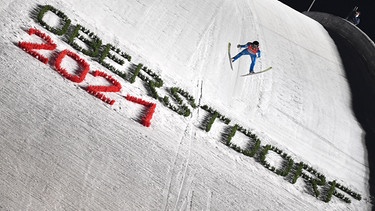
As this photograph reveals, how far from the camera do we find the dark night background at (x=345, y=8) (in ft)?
61.7

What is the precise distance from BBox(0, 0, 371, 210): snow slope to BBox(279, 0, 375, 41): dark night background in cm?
623

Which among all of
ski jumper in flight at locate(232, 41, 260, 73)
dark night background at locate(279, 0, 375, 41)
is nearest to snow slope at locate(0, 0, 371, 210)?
ski jumper in flight at locate(232, 41, 260, 73)

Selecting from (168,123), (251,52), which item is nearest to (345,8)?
(251,52)

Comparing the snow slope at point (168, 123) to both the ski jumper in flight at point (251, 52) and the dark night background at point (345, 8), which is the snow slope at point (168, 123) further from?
the dark night background at point (345, 8)

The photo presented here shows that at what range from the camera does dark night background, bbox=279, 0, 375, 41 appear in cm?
1880

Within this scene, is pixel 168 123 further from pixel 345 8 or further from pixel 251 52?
pixel 345 8

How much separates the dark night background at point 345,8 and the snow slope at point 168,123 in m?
6.23

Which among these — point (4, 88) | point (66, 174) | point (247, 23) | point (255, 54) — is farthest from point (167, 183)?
point (247, 23)

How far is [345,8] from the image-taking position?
62.9 feet

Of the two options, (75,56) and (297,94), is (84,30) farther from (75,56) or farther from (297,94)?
(297,94)

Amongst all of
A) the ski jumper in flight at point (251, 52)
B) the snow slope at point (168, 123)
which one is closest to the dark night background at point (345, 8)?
the snow slope at point (168, 123)

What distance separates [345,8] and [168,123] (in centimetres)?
1380

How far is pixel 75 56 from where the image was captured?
31.2ft

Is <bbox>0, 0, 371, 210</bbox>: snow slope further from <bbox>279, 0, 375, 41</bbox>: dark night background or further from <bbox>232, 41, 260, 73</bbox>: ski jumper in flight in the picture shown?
<bbox>279, 0, 375, 41</bbox>: dark night background
